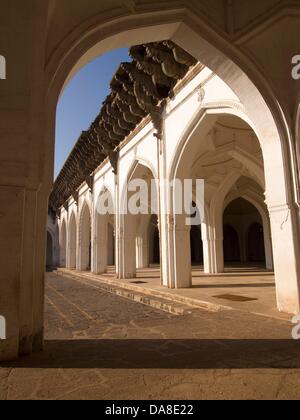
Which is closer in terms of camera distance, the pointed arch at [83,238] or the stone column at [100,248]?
the stone column at [100,248]

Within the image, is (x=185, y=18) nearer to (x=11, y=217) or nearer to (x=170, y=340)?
(x=11, y=217)

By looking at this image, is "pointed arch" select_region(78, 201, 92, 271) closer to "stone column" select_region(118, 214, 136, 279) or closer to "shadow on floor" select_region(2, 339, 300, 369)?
"stone column" select_region(118, 214, 136, 279)

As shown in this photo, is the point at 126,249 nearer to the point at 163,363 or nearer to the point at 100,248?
the point at 100,248

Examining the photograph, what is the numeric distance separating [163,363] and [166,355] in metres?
0.22

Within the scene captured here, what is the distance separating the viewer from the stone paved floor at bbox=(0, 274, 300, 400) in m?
1.99

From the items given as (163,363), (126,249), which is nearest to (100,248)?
(126,249)

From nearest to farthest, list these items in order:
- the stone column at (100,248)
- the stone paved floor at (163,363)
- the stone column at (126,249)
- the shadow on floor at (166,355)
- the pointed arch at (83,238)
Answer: the stone paved floor at (163,363) < the shadow on floor at (166,355) < the stone column at (126,249) < the stone column at (100,248) < the pointed arch at (83,238)

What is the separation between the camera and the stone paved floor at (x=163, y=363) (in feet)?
6.54

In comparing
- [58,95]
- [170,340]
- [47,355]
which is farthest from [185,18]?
[47,355]

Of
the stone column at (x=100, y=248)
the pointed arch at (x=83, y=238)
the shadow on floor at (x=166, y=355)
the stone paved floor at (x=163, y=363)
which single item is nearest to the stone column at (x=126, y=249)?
the stone column at (x=100, y=248)

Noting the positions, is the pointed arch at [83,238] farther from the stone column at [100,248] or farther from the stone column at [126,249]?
the stone column at [126,249]

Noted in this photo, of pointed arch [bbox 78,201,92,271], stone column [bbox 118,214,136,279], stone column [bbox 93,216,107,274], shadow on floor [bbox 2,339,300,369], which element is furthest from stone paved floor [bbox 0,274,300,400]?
pointed arch [bbox 78,201,92,271]

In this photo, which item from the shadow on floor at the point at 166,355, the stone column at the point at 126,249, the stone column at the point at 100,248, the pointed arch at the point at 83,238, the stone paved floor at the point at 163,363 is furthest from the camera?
the pointed arch at the point at 83,238
